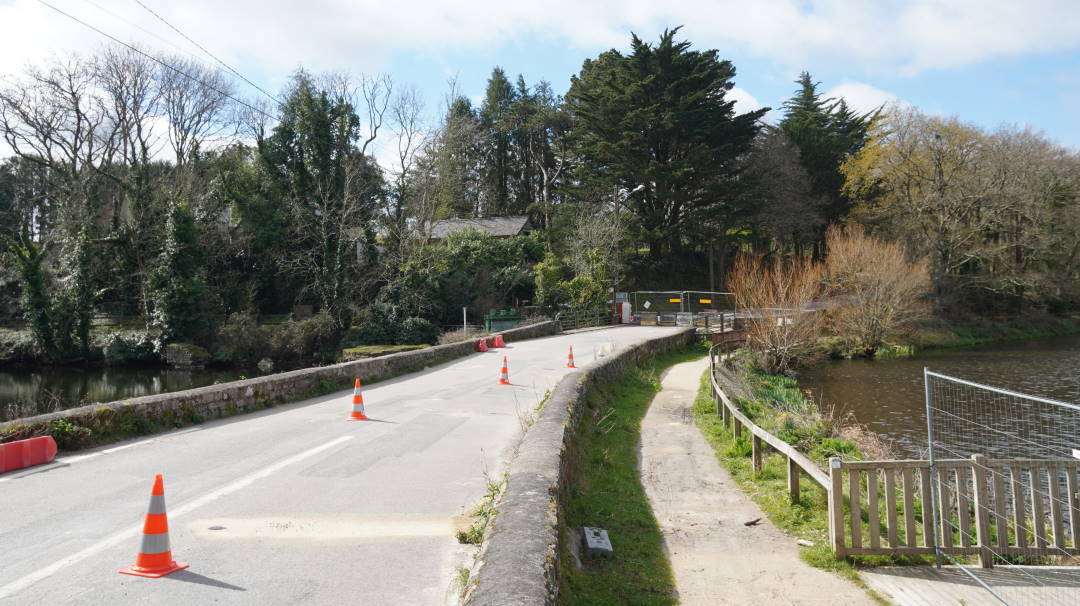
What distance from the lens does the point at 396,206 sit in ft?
137

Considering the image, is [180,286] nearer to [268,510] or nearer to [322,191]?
[322,191]

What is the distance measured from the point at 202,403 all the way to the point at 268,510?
5073mm

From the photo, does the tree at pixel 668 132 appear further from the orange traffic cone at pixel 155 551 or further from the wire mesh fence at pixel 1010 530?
the orange traffic cone at pixel 155 551

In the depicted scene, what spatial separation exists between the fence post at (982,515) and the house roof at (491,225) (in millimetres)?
42759

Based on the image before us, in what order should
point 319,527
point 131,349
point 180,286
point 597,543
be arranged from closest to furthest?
point 319,527 → point 597,543 → point 180,286 → point 131,349

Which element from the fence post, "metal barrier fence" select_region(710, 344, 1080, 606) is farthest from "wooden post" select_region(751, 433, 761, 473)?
the fence post

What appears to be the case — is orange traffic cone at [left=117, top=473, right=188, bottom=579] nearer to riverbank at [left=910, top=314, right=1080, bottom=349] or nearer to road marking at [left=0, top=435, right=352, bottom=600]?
road marking at [left=0, top=435, right=352, bottom=600]

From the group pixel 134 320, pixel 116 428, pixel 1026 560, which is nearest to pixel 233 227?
pixel 134 320

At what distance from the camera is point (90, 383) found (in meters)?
28.4

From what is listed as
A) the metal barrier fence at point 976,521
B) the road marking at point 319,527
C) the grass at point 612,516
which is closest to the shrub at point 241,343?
the grass at point 612,516

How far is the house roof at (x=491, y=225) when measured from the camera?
49.2m

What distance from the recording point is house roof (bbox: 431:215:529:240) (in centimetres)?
4921

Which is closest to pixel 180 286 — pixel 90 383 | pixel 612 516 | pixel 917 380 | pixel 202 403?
pixel 90 383

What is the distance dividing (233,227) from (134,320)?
742 cm
